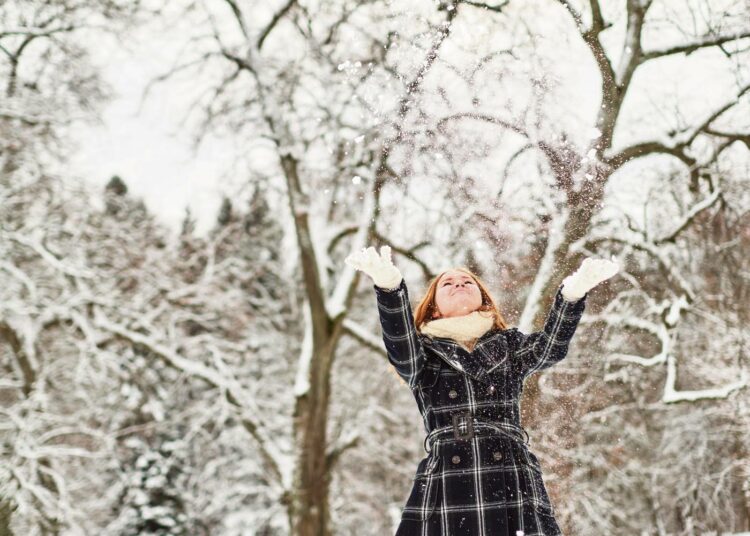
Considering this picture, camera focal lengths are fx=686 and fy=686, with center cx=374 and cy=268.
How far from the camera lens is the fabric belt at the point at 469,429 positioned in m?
2.31

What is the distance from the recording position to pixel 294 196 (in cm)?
924

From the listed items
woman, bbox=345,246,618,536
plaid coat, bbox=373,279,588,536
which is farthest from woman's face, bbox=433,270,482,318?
plaid coat, bbox=373,279,588,536

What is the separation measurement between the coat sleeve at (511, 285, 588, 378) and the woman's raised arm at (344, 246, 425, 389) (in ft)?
1.27

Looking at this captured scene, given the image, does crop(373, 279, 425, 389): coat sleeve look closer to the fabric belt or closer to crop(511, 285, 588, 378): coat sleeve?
the fabric belt

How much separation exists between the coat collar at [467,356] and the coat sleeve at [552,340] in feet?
0.45

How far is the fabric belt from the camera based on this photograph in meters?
2.31

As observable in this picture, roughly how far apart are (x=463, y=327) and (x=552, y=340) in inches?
12.5

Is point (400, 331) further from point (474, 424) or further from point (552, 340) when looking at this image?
point (552, 340)

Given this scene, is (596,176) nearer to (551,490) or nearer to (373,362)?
(551,490)

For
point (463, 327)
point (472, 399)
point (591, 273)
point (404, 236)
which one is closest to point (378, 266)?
point (463, 327)

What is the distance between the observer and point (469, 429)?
7.57 ft

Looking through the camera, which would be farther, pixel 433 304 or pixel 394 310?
pixel 433 304

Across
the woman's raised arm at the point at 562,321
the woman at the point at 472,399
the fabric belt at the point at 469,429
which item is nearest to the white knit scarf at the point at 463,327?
the woman at the point at 472,399

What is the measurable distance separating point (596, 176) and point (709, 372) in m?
5.50
